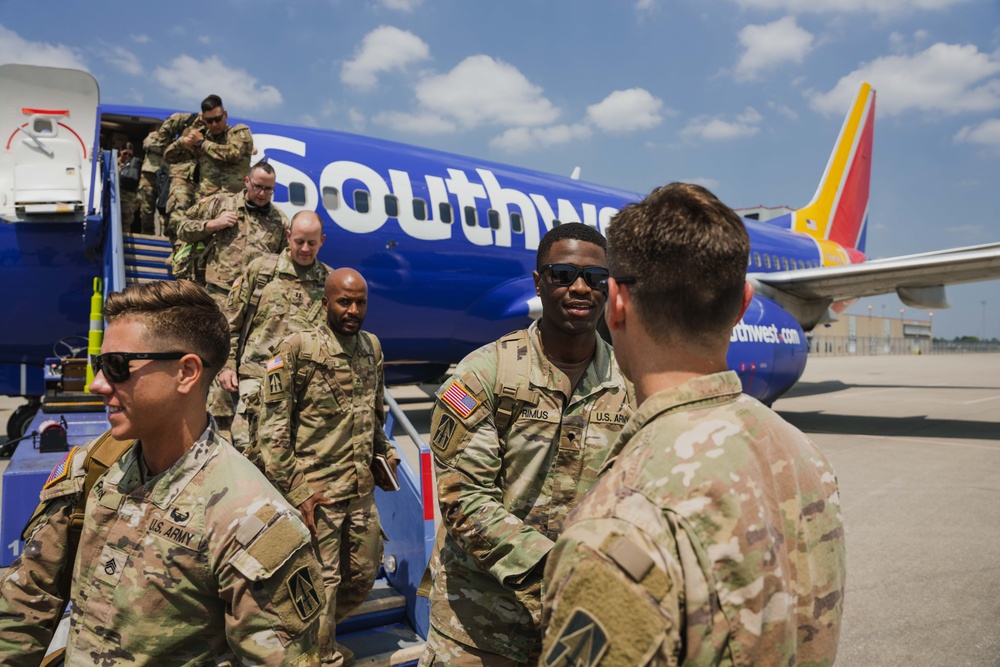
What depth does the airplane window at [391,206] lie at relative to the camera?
805 cm

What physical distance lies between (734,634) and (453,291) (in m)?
7.94

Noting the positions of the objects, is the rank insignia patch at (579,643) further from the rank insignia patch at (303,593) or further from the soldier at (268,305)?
the soldier at (268,305)

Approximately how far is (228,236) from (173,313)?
334 centimetres

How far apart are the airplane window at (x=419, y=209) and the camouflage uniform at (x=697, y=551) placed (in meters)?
7.45

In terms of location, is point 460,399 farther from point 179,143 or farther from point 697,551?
point 179,143

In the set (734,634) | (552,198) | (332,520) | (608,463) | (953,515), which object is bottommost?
(953,515)

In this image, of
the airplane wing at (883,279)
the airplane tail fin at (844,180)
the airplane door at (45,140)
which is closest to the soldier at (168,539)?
the airplane door at (45,140)

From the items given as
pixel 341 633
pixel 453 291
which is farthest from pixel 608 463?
pixel 453 291

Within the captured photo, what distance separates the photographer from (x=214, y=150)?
5398 mm

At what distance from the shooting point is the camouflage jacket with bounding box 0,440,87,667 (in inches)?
61.6

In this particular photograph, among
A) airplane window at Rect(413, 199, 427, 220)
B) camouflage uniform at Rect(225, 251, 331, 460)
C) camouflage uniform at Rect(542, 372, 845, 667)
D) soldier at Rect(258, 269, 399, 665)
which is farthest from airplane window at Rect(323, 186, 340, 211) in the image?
camouflage uniform at Rect(542, 372, 845, 667)

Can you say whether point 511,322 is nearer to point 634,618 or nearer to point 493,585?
point 493,585

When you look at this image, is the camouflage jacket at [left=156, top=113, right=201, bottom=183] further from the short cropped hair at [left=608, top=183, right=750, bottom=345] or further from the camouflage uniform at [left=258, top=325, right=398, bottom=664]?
the short cropped hair at [left=608, top=183, right=750, bottom=345]

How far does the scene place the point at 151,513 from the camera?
1495 mm
